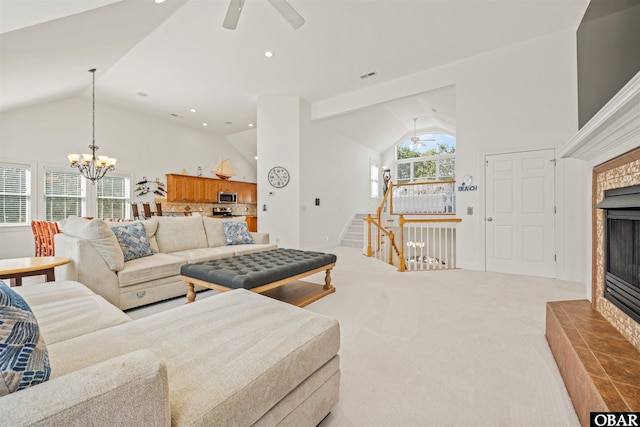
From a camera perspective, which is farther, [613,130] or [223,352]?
[613,130]

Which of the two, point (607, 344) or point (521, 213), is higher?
point (521, 213)

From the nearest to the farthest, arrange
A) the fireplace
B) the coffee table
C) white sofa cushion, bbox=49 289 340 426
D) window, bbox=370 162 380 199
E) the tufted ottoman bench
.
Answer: white sofa cushion, bbox=49 289 340 426 < the fireplace < the coffee table < the tufted ottoman bench < window, bbox=370 162 380 199

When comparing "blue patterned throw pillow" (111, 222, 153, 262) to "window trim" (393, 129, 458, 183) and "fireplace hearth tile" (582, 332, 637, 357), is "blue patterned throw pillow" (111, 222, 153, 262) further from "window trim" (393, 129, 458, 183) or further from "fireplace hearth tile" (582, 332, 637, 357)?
"window trim" (393, 129, 458, 183)

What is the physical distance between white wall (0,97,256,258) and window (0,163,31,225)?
0.13 metres

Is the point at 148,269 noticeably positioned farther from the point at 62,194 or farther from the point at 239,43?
the point at 62,194

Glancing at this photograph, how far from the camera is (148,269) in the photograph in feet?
9.21

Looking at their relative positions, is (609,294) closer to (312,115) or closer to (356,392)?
(356,392)

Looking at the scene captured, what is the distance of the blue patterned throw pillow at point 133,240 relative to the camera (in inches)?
120

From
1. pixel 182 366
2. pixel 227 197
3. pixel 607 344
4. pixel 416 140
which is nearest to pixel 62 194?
pixel 227 197

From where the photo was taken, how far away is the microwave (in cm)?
862

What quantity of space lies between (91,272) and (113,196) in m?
5.36

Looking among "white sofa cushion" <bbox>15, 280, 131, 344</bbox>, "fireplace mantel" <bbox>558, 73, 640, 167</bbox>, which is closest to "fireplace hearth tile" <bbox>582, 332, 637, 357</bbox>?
"fireplace mantel" <bbox>558, 73, 640, 167</bbox>

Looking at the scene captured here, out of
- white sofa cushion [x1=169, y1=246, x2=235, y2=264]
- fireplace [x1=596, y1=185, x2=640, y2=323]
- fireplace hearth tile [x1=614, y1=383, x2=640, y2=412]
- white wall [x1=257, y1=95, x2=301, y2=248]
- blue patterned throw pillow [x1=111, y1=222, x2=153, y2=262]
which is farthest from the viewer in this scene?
white wall [x1=257, y1=95, x2=301, y2=248]

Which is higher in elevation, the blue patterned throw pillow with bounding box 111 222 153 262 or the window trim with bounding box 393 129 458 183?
the window trim with bounding box 393 129 458 183
